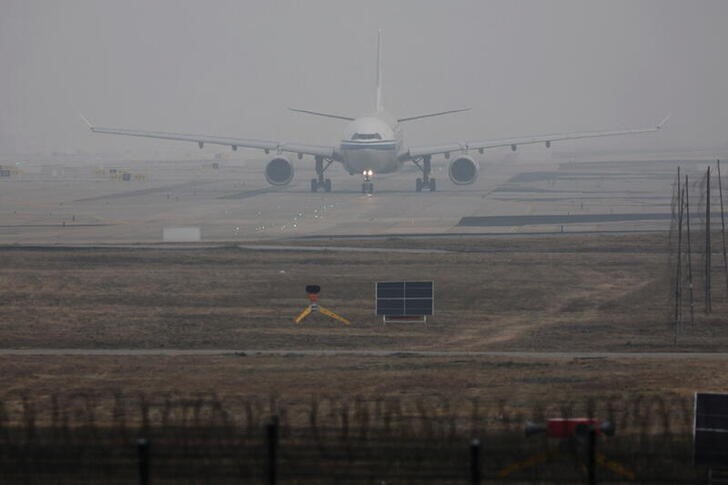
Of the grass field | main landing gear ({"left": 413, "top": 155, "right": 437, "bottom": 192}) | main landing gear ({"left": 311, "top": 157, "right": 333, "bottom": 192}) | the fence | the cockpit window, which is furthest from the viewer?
main landing gear ({"left": 413, "top": 155, "right": 437, "bottom": 192})

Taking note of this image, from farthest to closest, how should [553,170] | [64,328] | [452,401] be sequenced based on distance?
[553,170]
[64,328]
[452,401]

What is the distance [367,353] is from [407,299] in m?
7.18

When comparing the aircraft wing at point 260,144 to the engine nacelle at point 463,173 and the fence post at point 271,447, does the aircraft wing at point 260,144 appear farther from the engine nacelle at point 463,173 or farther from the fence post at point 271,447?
the fence post at point 271,447

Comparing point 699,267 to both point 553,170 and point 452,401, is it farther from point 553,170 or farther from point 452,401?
point 553,170

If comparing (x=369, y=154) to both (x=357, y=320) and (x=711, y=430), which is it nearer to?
(x=357, y=320)

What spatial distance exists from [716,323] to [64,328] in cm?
2157

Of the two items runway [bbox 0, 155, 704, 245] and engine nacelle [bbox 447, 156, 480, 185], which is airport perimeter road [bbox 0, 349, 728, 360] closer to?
runway [bbox 0, 155, 704, 245]

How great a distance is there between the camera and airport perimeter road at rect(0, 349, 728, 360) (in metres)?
38.5

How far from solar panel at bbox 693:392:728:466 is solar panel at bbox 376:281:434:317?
2556cm

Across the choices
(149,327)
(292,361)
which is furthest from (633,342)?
(149,327)

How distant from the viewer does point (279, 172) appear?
120 m

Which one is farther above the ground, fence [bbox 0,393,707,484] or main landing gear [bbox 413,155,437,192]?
main landing gear [bbox 413,155,437,192]

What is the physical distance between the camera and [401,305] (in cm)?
4634

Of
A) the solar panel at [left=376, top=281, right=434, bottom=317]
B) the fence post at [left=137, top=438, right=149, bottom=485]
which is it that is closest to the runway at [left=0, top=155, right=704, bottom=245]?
the solar panel at [left=376, top=281, right=434, bottom=317]
